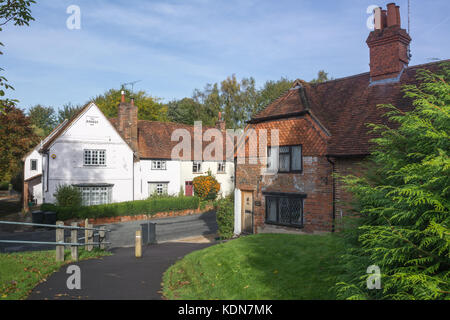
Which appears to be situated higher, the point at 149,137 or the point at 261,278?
the point at 149,137

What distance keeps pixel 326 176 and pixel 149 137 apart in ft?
86.0

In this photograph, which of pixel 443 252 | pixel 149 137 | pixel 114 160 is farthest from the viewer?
pixel 149 137

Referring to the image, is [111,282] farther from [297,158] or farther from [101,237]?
[297,158]

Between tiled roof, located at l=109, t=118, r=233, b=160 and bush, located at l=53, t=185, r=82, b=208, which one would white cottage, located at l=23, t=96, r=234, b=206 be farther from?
bush, located at l=53, t=185, r=82, b=208

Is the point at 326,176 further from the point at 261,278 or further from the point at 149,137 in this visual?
the point at 149,137

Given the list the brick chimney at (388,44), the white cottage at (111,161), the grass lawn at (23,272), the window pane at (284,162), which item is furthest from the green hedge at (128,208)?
the brick chimney at (388,44)

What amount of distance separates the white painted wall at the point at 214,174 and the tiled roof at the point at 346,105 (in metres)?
21.0

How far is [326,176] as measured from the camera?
17.2 metres

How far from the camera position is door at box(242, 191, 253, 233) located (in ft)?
70.6

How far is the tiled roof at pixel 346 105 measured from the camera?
16469 mm

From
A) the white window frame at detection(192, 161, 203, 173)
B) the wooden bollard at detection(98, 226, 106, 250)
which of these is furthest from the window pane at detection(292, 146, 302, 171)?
the white window frame at detection(192, 161, 203, 173)

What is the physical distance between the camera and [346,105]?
62.0 feet

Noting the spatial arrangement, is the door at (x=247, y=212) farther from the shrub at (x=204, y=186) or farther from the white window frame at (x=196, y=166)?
the white window frame at (x=196, y=166)
